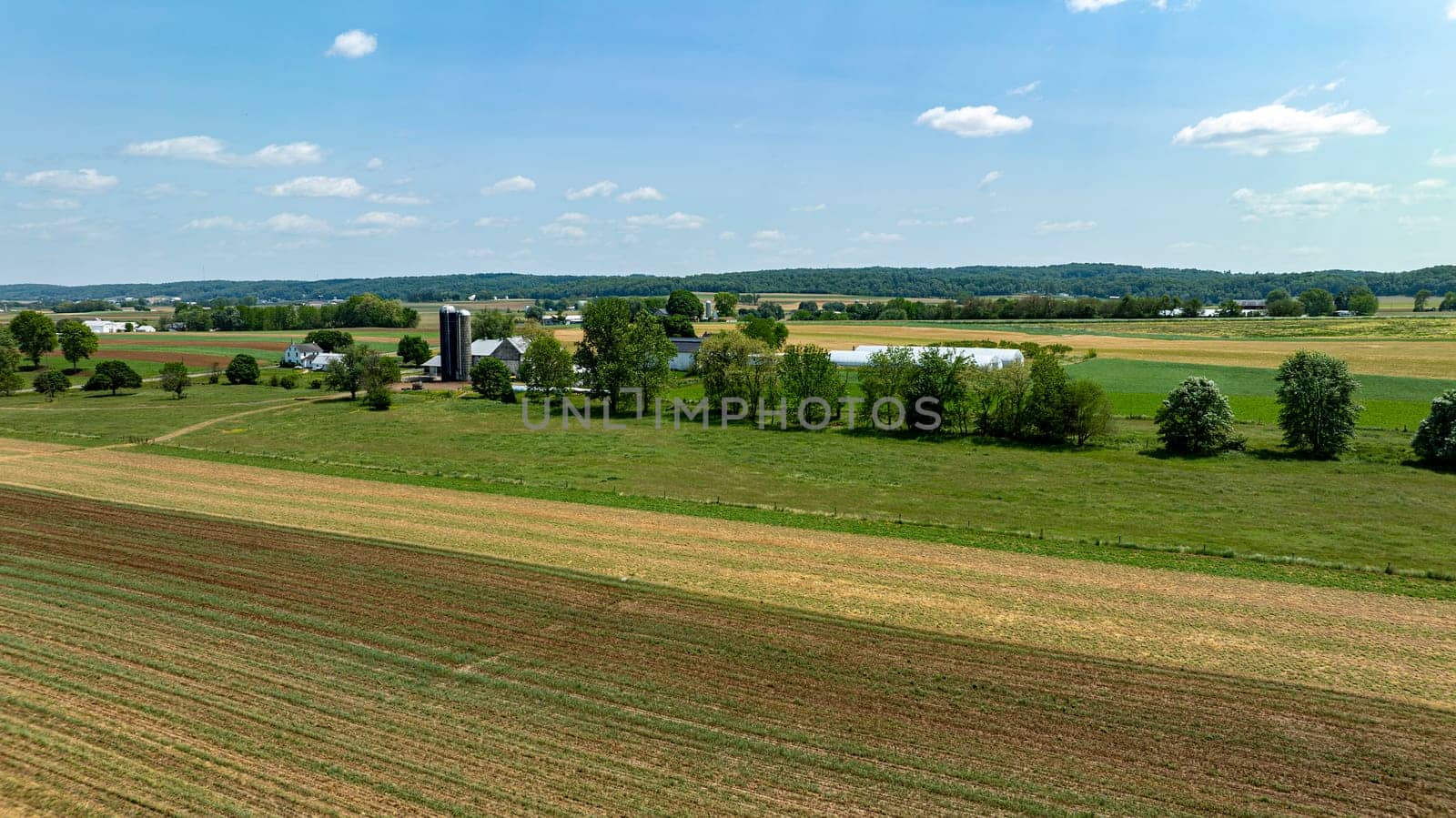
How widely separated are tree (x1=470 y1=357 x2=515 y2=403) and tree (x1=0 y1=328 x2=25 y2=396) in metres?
39.4

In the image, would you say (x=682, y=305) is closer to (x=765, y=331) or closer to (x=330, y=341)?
(x=765, y=331)

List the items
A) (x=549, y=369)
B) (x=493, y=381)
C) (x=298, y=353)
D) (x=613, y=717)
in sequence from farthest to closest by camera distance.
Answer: (x=298, y=353), (x=493, y=381), (x=549, y=369), (x=613, y=717)

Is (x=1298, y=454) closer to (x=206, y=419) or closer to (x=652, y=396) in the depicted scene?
(x=652, y=396)

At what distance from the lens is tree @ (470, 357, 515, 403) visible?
77.3 meters

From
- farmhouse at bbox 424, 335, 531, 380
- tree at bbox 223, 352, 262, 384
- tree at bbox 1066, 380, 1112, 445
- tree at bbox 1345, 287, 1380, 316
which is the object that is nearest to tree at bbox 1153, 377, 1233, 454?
tree at bbox 1066, 380, 1112, 445

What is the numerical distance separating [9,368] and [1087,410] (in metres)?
88.5

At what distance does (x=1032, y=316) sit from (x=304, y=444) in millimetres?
144385

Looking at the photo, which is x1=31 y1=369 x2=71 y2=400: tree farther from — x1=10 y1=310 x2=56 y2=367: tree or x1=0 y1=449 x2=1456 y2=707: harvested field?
x1=0 y1=449 x2=1456 y2=707: harvested field

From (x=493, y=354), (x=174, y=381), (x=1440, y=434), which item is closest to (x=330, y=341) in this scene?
(x=493, y=354)

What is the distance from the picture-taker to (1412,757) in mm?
16391

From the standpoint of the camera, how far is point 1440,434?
1761 inches

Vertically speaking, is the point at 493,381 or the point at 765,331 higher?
the point at 765,331

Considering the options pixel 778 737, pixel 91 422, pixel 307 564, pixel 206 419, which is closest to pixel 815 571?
pixel 778 737

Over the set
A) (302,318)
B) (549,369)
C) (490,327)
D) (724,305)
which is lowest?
(549,369)
